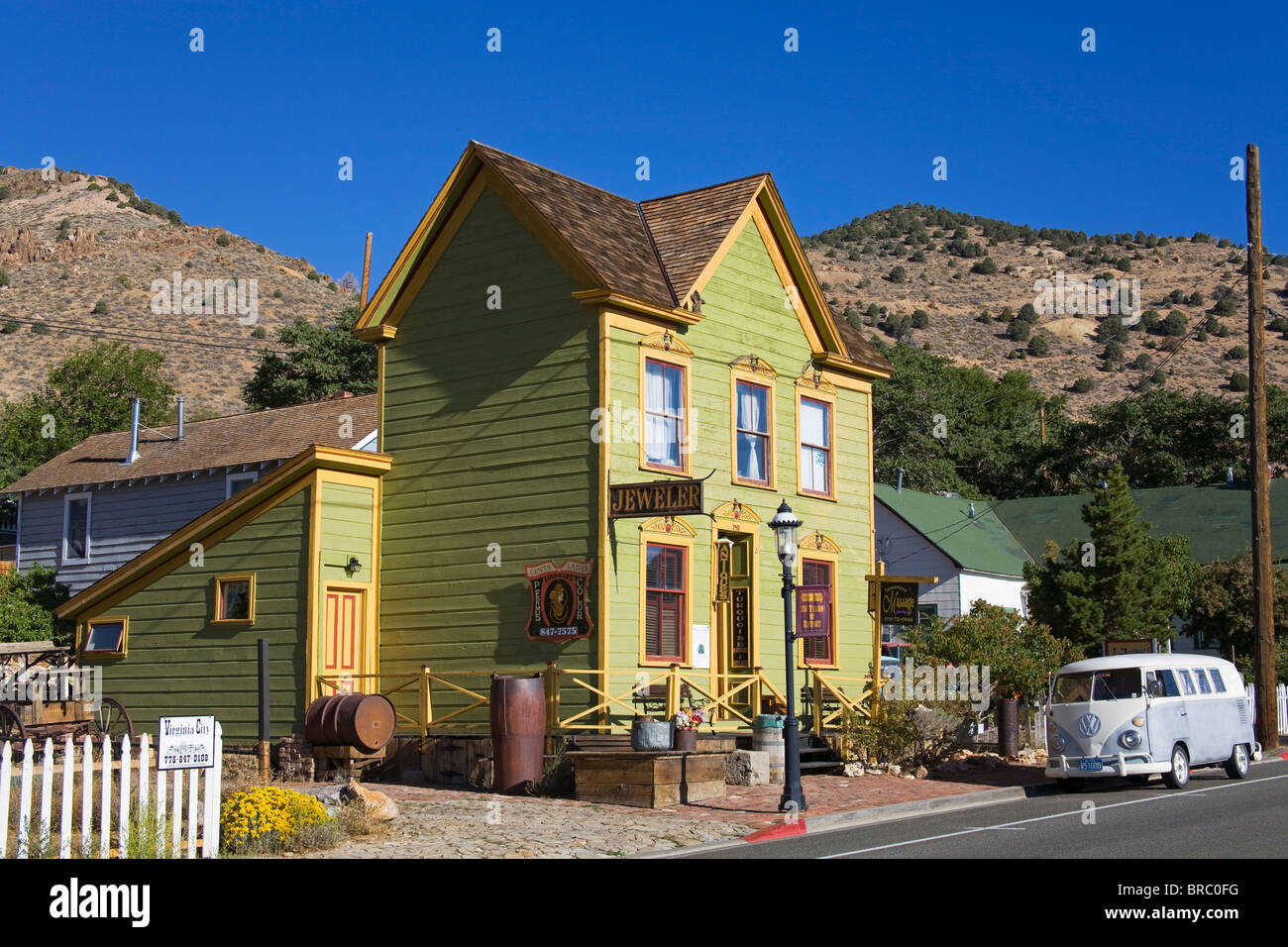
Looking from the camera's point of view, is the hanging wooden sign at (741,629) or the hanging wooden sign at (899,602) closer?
the hanging wooden sign at (899,602)

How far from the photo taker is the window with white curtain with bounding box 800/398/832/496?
2675 centimetres

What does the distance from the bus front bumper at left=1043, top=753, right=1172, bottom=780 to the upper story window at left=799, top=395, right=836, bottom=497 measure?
733 cm

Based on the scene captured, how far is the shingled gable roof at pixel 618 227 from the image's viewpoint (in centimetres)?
2345

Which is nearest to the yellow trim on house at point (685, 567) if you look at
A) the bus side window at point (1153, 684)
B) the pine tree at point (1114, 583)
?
the bus side window at point (1153, 684)

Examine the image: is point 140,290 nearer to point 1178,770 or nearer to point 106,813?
point 1178,770

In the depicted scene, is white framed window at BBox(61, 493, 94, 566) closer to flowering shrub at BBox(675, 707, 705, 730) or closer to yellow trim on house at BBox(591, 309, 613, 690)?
yellow trim on house at BBox(591, 309, 613, 690)

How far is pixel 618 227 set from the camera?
84.1 ft

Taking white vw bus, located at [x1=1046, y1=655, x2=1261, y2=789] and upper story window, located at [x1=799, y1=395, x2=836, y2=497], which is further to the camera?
upper story window, located at [x1=799, y1=395, x2=836, y2=497]

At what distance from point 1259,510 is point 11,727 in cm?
2452

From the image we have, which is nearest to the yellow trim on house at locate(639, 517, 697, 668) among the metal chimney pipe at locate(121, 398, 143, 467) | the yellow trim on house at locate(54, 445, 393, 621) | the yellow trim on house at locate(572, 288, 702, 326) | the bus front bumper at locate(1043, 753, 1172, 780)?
the yellow trim on house at locate(572, 288, 702, 326)

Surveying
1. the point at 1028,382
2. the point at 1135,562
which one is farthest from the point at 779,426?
the point at 1028,382

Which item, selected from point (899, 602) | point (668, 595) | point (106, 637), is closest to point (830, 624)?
point (899, 602)

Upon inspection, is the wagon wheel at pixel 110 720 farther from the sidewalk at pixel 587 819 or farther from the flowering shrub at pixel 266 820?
the flowering shrub at pixel 266 820

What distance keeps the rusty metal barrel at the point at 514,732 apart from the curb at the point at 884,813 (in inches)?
180
